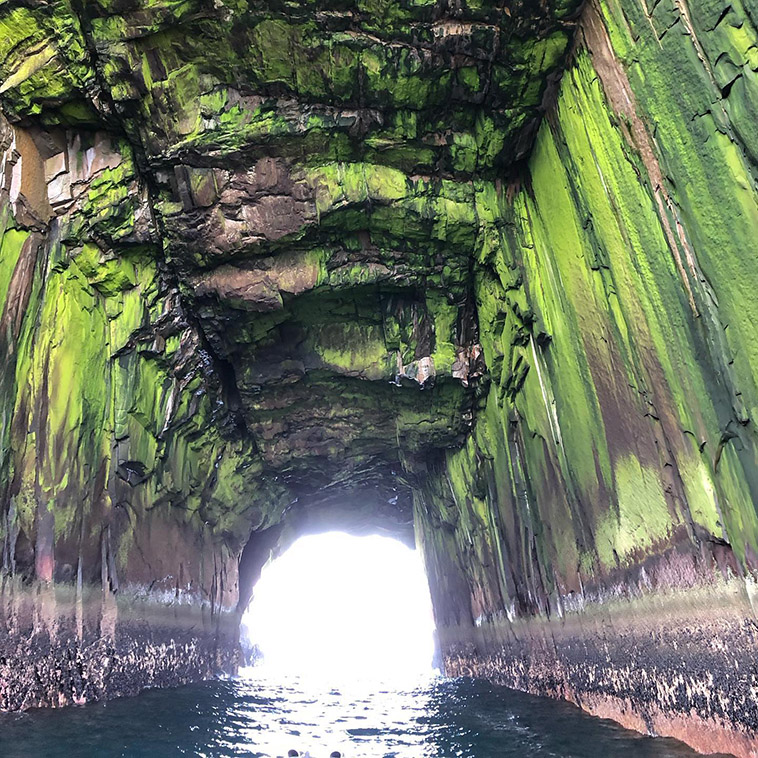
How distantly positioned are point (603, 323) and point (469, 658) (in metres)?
12.6

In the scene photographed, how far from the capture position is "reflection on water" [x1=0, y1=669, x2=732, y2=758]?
6.27m

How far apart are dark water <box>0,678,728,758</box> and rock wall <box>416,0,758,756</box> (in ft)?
2.66

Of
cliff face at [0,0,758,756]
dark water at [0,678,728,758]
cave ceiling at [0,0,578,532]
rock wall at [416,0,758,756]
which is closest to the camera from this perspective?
rock wall at [416,0,758,756]

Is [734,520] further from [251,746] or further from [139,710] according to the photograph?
[139,710]

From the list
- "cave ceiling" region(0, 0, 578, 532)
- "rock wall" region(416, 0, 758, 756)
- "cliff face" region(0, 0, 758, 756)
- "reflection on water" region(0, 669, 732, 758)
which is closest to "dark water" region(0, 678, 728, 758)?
"reflection on water" region(0, 669, 732, 758)

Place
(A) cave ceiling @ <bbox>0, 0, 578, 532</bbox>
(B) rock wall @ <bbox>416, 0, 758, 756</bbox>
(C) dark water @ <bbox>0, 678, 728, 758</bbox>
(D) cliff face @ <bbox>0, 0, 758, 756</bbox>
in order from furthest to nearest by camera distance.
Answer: (A) cave ceiling @ <bbox>0, 0, 578, 532</bbox>, (C) dark water @ <bbox>0, 678, 728, 758</bbox>, (D) cliff face @ <bbox>0, 0, 758, 756</bbox>, (B) rock wall @ <bbox>416, 0, 758, 756</bbox>

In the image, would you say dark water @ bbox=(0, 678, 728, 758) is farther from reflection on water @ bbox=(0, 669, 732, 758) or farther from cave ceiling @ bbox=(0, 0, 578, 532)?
cave ceiling @ bbox=(0, 0, 578, 532)

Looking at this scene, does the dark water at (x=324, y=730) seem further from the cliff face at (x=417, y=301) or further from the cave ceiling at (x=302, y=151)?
the cave ceiling at (x=302, y=151)

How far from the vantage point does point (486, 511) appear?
540 inches

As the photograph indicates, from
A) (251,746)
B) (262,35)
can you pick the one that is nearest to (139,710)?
(251,746)

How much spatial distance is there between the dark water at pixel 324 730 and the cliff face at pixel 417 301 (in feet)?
2.28

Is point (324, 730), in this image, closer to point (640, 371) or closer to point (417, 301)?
point (640, 371)

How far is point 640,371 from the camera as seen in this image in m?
6.78

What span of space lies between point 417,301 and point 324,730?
27.8 ft
